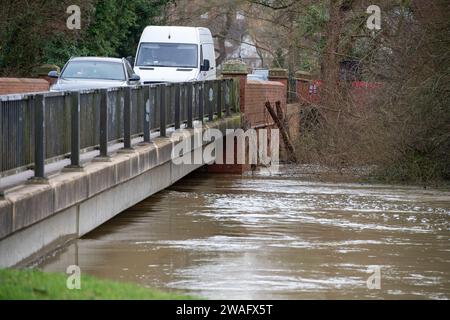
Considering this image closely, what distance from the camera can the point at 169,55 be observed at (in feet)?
106

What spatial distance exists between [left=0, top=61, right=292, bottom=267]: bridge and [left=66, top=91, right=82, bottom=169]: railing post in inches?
0.5

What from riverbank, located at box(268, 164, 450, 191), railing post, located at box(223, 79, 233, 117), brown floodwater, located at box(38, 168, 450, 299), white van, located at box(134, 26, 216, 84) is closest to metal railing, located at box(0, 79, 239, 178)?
brown floodwater, located at box(38, 168, 450, 299)

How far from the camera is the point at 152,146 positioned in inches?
755

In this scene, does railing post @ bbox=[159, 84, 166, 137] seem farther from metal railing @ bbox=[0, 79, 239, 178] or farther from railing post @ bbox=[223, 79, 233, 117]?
railing post @ bbox=[223, 79, 233, 117]

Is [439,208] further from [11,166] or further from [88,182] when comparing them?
[11,166]

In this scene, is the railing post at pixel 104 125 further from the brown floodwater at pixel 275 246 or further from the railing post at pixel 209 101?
the railing post at pixel 209 101

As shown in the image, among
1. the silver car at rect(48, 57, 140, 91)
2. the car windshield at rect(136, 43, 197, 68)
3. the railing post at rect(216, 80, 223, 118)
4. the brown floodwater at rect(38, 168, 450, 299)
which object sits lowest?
the brown floodwater at rect(38, 168, 450, 299)

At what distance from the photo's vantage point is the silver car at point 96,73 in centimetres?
2675

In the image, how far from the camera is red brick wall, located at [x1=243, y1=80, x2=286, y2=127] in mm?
33409

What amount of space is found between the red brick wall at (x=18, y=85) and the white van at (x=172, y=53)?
5.94 m

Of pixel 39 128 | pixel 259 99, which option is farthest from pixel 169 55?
pixel 39 128

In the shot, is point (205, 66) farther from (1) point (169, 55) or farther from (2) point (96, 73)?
(2) point (96, 73)

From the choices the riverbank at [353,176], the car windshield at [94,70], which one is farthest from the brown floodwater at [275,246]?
the car windshield at [94,70]

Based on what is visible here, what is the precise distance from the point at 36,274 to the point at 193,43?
23.1 metres
